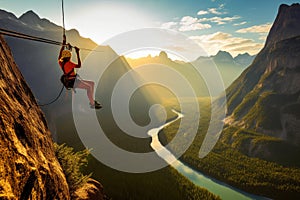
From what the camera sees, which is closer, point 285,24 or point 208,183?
point 208,183

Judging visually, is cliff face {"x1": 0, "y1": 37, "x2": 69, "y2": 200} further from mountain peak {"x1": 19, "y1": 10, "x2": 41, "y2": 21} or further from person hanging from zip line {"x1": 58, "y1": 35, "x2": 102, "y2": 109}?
mountain peak {"x1": 19, "y1": 10, "x2": 41, "y2": 21}

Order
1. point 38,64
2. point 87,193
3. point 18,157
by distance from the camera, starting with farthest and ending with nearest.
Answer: point 38,64 → point 87,193 → point 18,157

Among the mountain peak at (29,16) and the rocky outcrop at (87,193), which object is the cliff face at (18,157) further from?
the mountain peak at (29,16)

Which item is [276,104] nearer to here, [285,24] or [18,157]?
[285,24]

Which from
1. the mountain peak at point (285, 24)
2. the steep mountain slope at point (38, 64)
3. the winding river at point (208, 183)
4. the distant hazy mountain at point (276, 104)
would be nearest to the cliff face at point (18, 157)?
the winding river at point (208, 183)

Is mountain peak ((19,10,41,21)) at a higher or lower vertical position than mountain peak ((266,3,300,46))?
higher

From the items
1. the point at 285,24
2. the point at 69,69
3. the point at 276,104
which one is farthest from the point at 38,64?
the point at 285,24

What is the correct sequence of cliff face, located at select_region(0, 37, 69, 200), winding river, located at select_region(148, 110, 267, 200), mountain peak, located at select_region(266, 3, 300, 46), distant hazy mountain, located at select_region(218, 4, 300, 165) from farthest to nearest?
1. mountain peak, located at select_region(266, 3, 300, 46)
2. distant hazy mountain, located at select_region(218, 4, 300, 165)
3. winding river, located at select_region(148, 110, 267, 200)
4. cliff face, located at select_region(0, 37, 69, 200)

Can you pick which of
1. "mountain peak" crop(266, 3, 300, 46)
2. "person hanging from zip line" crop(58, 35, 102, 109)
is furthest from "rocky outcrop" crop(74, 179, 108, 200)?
"mountain peak" crop(266, 3, 300, 46)

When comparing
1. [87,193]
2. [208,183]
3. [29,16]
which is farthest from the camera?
[29,16]
